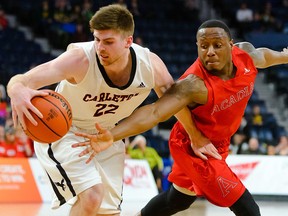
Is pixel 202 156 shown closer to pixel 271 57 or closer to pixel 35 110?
pixel 271 57

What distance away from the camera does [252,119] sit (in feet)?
45.0

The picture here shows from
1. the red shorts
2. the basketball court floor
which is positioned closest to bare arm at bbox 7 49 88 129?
the red shorts

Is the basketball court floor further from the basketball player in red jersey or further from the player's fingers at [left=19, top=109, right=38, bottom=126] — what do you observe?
the player's fingers at [left=19, top=109, right=38, bottom=126]

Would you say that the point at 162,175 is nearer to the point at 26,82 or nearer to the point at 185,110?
the point at 185,110

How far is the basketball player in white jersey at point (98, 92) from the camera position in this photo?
4375mm

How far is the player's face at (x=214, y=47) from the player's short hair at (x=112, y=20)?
0.65 metres

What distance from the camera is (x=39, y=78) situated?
4.20 metres

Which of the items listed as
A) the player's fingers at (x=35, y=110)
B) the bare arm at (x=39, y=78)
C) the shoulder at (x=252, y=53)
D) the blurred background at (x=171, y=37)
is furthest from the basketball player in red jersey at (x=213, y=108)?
the blurred background at (x=171, y=37)

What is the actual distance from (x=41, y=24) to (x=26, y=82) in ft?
38.2

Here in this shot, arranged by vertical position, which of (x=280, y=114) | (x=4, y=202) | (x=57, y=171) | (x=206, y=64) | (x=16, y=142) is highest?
(x=206, y=64)

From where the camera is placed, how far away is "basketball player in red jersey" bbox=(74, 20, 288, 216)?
15.5 feet

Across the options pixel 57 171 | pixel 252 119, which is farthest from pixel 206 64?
pixel 252 119

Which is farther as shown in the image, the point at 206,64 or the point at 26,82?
the point at 206,64

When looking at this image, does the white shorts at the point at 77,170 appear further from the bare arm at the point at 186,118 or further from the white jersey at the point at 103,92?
the bare arm at the point at 186,118
